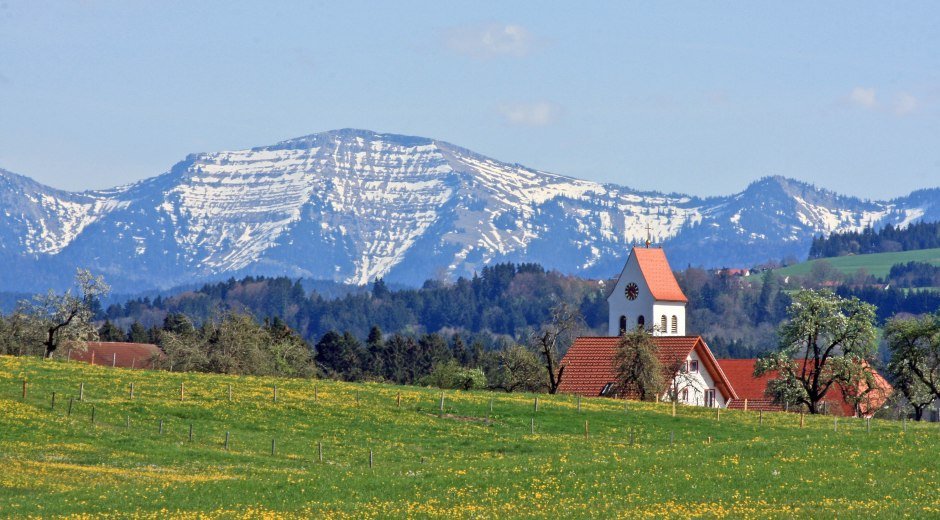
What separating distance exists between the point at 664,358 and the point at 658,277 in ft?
88.7

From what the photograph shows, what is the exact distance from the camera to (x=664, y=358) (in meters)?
125

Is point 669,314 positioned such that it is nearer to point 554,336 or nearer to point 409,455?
point 554,336

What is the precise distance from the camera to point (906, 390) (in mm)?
110312

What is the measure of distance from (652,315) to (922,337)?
4358 cm

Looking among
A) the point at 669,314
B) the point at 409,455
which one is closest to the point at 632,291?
the point at 669,314

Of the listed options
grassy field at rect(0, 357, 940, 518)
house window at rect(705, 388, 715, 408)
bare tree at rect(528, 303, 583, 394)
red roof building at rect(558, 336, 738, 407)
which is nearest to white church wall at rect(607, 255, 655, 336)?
house window at rect(705, 388, 715, 408)

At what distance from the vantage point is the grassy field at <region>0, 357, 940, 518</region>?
171 ft

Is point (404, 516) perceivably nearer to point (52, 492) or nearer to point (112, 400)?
point (52, 492)

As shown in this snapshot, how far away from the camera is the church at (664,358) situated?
12394 cm

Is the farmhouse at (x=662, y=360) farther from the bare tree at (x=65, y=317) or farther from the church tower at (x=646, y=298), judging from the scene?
the bare tree at (x=65, y=317)

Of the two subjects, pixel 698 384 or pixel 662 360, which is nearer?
pixel 662 360

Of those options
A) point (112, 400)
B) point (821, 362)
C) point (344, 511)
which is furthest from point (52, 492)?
point (821, 362)

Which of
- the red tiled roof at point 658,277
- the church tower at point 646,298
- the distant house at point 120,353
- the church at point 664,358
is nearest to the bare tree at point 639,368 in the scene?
the church at point 664,358

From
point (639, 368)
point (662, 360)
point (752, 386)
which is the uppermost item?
point (662, 360)
